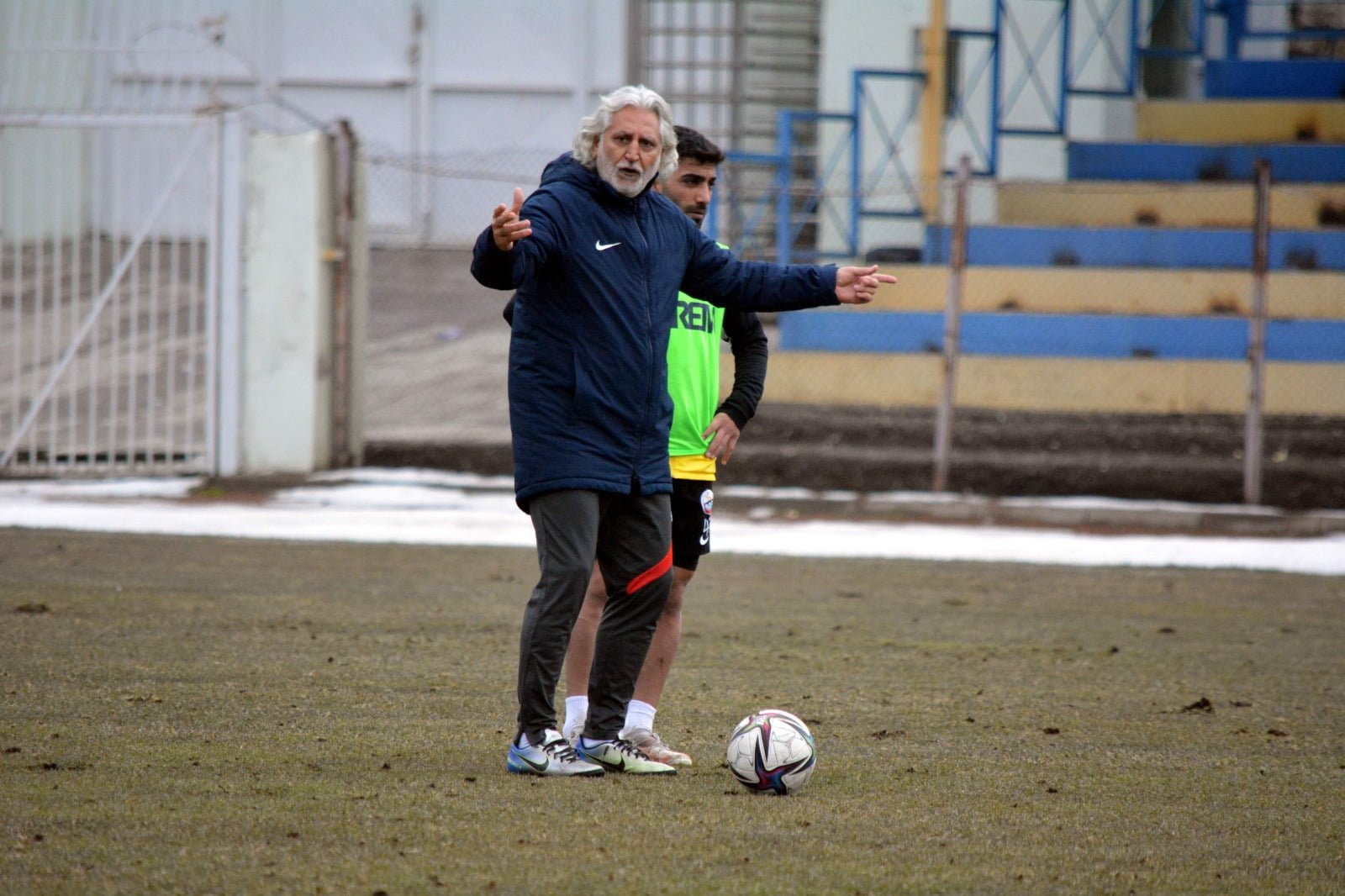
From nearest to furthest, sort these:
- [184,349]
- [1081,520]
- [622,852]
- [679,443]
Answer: [622,852] < [679,443] < [1081,520] < [184,349]

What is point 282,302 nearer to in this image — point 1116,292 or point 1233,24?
point 1116,292

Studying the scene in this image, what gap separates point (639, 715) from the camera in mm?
5488

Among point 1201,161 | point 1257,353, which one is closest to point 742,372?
point 1257,353

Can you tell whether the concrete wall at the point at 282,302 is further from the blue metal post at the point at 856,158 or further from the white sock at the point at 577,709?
the white sock at the point at 577,709

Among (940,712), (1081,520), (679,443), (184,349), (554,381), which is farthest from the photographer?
(184,349)

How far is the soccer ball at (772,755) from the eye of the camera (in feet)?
16.3

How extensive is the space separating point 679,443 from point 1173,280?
42.7ft

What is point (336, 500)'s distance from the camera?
45.3ft

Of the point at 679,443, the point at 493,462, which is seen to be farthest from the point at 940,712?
the point at 493,462

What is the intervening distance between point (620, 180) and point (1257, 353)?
10.1 m

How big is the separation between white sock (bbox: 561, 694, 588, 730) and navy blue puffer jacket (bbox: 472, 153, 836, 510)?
0.69m

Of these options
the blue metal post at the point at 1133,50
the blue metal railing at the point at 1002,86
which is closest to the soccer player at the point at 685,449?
the blue metal railing at the point at 1002,86

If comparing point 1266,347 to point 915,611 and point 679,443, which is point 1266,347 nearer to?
point 915,611

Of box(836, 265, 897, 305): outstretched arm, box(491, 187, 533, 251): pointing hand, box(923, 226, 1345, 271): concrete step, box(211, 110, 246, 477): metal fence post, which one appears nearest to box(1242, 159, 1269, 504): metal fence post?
box(923, 226, 1345, 271): concrete step
